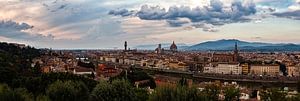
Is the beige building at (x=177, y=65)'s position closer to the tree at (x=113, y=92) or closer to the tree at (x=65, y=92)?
the tree at (x=65, y=92)

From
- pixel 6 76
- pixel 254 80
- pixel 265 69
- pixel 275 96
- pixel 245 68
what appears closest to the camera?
pixel 275 96

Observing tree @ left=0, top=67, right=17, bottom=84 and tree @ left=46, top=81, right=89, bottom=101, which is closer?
tree @ left=46, top=81, right=89, bottom=101

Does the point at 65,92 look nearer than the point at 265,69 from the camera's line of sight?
Yes

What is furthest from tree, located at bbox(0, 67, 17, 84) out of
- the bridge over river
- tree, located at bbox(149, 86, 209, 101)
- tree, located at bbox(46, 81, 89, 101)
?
the bridge over river

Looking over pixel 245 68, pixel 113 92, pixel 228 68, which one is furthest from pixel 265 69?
pixel 113 92

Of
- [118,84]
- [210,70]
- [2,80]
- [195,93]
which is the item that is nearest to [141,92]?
[118,84]

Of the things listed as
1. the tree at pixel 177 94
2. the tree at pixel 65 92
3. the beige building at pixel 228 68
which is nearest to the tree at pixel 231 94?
the tree at pixel 65 92

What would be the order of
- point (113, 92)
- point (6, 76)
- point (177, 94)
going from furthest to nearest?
1. point (6, 76)
2. point (113, 92)
3. point (177, 94)

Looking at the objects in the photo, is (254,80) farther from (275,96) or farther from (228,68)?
(275,96)

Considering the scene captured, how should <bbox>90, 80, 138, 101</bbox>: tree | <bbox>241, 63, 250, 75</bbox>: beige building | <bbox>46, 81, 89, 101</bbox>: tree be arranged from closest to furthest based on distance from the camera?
<bbox>90, 80, 138, 101</bbox>: tree < <bbox>46, 81, 89, 101</bbox>: tree < <bbox>241, 63, 250, 75</bbox>: beige building

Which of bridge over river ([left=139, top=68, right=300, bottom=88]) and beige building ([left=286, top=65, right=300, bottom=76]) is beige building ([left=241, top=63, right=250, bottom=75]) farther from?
bridge over river ([left=139, top=68, right=300, bottom=88])

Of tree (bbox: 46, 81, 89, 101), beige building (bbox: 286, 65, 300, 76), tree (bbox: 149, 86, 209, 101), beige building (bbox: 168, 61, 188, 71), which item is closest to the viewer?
tree (bbox: 149, 86, 209, 101)

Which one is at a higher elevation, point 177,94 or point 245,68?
point 177,94

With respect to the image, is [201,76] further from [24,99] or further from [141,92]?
[24,99]
